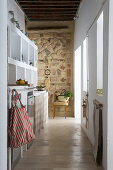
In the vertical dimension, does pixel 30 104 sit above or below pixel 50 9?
below

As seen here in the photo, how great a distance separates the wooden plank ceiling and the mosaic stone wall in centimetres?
70

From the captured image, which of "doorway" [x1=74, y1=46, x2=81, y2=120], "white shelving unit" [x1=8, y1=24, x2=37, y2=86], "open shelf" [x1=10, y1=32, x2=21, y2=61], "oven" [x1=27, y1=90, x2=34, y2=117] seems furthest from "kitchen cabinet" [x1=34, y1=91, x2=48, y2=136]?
"doorway" [x1=74, y1=46, x2=81, y2=120]

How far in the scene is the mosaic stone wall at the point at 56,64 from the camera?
8180 mm

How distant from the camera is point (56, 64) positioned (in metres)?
8.26

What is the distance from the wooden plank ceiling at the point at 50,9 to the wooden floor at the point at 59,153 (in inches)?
130

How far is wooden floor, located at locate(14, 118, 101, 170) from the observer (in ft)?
10.9

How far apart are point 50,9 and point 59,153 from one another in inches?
169

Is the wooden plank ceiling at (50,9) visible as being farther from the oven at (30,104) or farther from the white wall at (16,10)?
the oven at (30,104)

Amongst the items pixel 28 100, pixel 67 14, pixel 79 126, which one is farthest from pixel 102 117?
pixel 67 14

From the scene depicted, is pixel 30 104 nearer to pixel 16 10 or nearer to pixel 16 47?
pixel 16 47

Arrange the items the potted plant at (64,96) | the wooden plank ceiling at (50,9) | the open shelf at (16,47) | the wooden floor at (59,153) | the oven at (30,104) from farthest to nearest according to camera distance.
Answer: the potted plant at (64,96), the wooden plank ceiling at (50,9), the open shelf at (16,47), the oven at (30,104), the wooden floor at (59,153)
